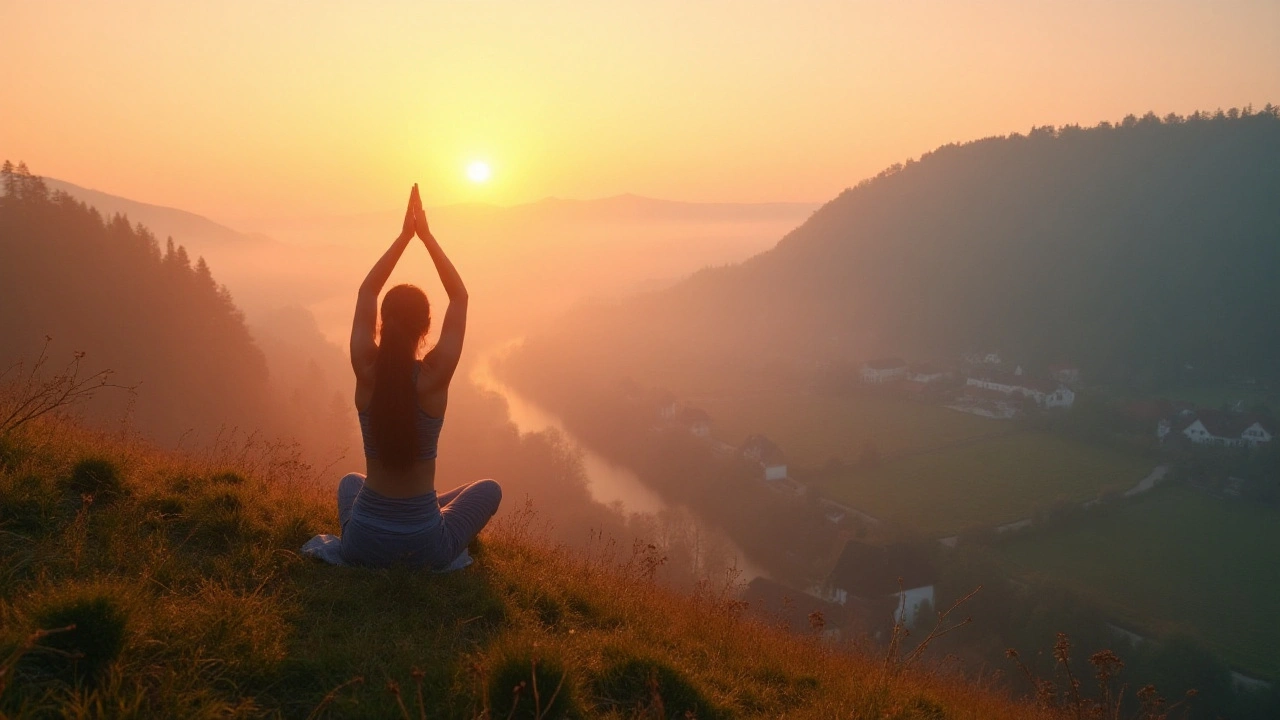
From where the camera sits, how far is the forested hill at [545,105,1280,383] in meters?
74.8

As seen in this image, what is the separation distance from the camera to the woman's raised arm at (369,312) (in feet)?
13.4

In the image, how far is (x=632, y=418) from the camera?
161ft

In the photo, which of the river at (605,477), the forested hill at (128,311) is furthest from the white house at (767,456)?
the forested hill at (128,311)

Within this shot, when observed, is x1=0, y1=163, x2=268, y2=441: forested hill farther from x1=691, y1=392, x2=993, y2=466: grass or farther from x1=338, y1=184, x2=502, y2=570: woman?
x1=691, y1=392, x2=993, y2=466: grass

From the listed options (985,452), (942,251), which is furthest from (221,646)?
(942,251)

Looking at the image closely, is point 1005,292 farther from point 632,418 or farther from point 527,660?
point 527,660

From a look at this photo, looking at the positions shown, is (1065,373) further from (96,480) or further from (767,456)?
(96,480)

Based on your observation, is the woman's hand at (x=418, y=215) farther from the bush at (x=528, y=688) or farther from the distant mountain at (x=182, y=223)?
the distant mountain at (x=182, y=223)

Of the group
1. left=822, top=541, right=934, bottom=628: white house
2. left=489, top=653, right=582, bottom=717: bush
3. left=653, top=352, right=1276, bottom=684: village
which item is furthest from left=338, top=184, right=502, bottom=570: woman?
left=822, top=541, right=934, bottom=628: white house

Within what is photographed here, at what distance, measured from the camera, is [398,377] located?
4.02 meters

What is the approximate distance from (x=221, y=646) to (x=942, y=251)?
337ft

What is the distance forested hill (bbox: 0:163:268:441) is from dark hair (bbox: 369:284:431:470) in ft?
77.5

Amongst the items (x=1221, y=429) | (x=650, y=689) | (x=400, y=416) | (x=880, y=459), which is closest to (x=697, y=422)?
(x=880, y=459)

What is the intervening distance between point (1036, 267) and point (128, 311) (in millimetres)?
91473
